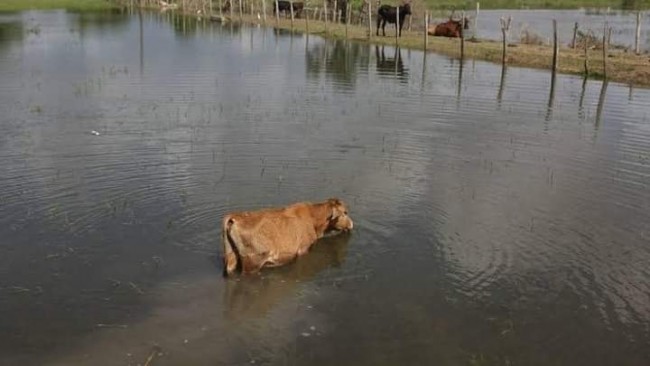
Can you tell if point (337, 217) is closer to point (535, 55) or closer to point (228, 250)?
point (228, 250)

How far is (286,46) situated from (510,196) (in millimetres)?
26447

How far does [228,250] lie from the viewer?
29.0ft

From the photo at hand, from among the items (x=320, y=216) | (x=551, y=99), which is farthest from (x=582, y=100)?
(x=320, y=216)

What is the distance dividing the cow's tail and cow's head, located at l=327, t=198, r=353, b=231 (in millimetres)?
1799

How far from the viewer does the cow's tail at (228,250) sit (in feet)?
28.2

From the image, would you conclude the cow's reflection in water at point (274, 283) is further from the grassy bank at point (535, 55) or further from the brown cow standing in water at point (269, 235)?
the grassy bank at point (535, 55)

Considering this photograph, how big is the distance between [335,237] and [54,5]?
64.2 metres

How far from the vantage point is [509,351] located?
25.0 ft

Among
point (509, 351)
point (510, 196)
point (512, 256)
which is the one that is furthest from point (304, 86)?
point (509, 351)

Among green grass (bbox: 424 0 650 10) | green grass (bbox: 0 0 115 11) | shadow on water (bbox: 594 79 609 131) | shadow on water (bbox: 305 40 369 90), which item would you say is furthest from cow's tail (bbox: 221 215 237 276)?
green grass (bbox: 424 0 650 10)

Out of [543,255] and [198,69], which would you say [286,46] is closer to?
[198,69]

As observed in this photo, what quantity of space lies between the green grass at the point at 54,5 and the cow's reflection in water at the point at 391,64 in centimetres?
3795

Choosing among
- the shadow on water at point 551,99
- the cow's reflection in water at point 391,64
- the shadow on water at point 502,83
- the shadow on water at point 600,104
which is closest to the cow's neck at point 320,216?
the shadow on water at point 600,104

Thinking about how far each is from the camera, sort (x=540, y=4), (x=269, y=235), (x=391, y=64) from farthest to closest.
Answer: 1. (x=540, y=4)
2. (x=391, y=64)
3. (x=269, y=235)
